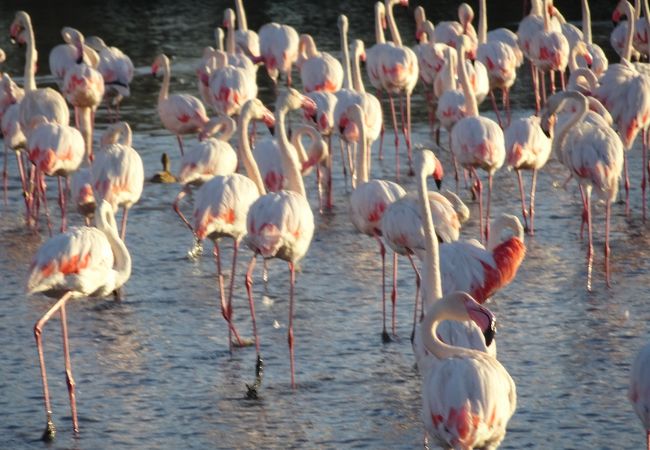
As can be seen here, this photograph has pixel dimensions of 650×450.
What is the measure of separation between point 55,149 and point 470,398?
17.7 ft

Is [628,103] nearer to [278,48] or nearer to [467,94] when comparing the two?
[467,94]

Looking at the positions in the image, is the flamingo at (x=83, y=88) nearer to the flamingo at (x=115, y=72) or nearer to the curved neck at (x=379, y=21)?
the flamingo at (x=115, y=72)

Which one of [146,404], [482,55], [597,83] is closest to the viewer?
[146,404]

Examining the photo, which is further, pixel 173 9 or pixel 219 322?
pixel 173 9

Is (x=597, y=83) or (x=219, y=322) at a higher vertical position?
(x=597, y=83)

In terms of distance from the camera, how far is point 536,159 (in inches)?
399

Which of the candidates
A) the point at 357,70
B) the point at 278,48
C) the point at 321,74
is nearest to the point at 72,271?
the point at 357,70

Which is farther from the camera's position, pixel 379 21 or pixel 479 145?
pixel 379 21

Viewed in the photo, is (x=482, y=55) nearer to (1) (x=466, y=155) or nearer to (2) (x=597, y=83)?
(2) (x=597, y=83)

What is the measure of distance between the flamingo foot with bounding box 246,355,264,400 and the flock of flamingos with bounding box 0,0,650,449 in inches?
0.6

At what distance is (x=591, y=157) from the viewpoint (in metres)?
9.14

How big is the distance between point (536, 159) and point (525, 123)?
0.87 ft

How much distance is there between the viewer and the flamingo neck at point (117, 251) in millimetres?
7473

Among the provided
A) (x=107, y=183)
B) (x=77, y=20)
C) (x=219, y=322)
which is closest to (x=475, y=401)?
(x=219, y=322)
